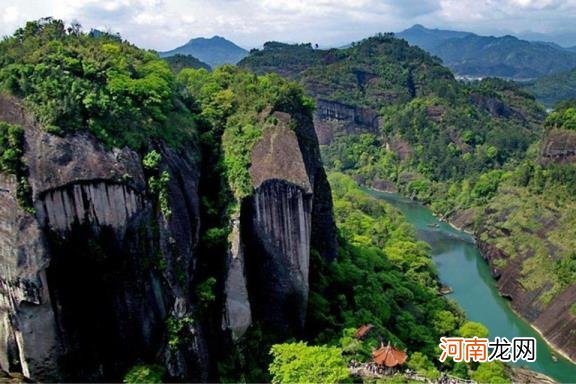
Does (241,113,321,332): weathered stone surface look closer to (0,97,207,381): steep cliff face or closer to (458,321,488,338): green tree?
(0,97,207,381): steep cliff face

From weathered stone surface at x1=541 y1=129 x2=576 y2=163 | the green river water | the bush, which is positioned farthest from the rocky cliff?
weathered stone surface at x1=541 y1=129 x2=576 y2=163

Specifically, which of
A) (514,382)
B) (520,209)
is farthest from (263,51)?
(514,382)

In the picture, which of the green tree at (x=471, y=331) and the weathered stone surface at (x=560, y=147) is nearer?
the green tree at (x=471, y=331)

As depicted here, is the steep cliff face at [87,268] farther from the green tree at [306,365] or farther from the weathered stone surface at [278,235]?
the weathered stone surface at [278,235]

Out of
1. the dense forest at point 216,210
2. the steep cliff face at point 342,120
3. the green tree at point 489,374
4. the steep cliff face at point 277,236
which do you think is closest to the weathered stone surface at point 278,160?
the steep cliff face at point 277,236

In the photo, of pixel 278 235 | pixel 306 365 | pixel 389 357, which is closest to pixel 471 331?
pixel 389 357

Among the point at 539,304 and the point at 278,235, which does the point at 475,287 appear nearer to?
the point at 539,304

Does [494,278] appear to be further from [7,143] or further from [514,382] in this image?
[7,143]
